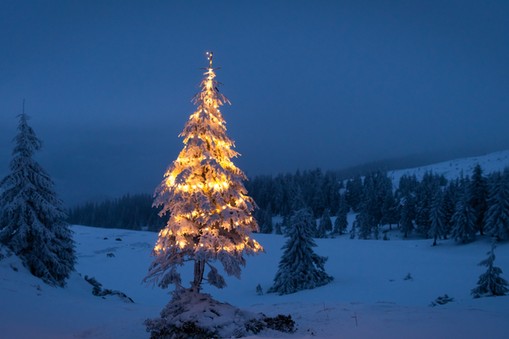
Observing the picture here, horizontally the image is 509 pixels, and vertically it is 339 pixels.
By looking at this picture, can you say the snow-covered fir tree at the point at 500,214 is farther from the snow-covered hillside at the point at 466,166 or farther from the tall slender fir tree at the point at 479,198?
the snow-covered hillside at the point at 466,166

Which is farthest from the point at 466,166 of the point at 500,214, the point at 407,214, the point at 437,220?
the point at 500,214

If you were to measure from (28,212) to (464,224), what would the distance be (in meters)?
49.6

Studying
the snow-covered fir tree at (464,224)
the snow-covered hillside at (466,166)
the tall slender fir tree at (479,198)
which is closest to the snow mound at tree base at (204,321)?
the snow-covered fir tree at (464,224)

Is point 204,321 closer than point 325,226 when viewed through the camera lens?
Yes

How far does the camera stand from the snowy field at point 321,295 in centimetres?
1027

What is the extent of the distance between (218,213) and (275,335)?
399 centimetres

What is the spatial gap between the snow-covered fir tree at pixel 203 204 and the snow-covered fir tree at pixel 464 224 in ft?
147

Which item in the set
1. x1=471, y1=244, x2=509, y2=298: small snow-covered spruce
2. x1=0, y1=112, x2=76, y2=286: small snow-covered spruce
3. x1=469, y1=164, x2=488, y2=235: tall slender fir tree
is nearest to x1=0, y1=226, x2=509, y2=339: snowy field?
x1=0, y1=112, x2=76, y2=286: small snow-covered spruce

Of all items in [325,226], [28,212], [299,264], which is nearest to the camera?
[28,212]

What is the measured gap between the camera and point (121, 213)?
138 metres

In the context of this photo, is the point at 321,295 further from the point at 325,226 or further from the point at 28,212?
the point at 325,226

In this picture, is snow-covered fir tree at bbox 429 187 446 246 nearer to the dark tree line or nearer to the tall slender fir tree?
the tall slender fir tree

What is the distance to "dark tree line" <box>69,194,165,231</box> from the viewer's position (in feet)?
415

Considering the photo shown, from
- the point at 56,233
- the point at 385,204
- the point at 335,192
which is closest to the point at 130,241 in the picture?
the point at 56,233
